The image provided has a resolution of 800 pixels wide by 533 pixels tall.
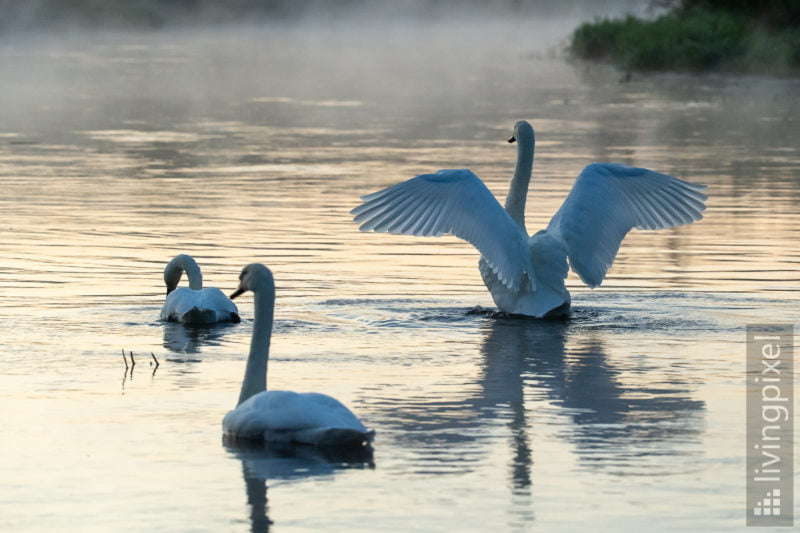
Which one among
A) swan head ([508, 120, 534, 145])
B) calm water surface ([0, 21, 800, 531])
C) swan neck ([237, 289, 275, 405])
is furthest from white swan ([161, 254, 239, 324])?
swan neck ([237, 289, 275, 405])

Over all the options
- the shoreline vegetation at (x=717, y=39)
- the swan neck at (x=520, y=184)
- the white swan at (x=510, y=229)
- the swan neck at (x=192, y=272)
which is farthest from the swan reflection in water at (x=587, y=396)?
the shoreline vegetation at (x=717, y=39)

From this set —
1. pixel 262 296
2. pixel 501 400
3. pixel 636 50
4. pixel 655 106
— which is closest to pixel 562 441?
pixel 501 400

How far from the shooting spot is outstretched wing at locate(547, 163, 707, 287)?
1281 cm

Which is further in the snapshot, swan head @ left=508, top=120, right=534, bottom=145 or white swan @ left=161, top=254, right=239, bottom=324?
swan head @ left=508, top=120, right=534, bottom=145

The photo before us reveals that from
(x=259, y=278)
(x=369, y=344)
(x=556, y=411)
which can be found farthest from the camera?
(x=369, y=344)

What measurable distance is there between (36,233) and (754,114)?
69.4 feet

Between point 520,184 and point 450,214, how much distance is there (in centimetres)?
106

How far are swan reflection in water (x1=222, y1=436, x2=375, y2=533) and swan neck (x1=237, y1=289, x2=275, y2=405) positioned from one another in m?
0.39

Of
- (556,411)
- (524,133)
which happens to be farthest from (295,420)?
(524,133)

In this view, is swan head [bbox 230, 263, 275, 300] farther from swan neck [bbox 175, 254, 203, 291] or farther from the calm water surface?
swan neck [bbox 175, 254, 203, 291]

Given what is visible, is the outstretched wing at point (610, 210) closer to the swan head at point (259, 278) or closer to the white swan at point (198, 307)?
the white swan at point (198, 307)

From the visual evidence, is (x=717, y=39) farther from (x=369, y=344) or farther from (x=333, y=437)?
(x=333, y=437)

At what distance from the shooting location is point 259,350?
9031mm

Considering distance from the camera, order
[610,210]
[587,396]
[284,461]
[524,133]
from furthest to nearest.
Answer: [524,133] → [610,210] → [587,396] → [284,461]
